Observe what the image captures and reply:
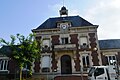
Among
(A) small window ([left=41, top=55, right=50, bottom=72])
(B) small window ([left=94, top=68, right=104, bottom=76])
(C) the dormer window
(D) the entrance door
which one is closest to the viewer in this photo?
(B) small window ([left=94, top=68, right=104, bottom=76])

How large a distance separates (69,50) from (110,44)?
833 cm

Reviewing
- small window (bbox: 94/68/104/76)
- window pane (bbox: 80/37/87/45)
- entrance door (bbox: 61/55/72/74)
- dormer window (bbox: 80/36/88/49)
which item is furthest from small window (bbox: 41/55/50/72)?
small window (bbox: 94/68/104/76)

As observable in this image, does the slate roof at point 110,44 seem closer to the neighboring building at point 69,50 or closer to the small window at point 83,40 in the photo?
the neighboring building at point 69,50

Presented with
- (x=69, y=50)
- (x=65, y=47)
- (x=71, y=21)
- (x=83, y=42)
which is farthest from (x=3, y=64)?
(x=83, y=42)

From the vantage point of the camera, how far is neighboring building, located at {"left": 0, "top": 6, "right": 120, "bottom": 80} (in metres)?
26.1

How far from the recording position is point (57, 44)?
27.3 meters

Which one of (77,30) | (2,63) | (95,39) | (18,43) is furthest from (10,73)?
(95,39)

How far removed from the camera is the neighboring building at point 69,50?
26.1 metres

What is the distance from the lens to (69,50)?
86.5 feet

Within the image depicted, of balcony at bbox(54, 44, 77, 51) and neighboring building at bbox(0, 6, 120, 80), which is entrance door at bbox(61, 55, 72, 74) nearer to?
neighboring building at bbox(0, 6, 120, 80)

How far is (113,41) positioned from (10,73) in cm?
1878

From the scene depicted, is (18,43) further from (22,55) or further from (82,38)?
(82,38)

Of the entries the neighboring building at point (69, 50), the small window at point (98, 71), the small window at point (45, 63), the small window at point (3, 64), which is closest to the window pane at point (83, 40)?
the neighboring building at point (69, 50)

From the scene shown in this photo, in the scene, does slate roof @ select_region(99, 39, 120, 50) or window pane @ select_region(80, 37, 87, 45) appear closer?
window pane @ select_region(80, 37, 87, 45)
